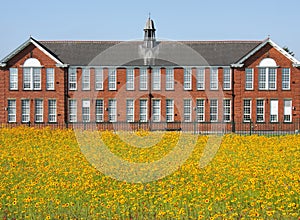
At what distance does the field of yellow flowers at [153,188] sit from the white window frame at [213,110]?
27.8 metres

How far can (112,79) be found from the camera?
52.5 m

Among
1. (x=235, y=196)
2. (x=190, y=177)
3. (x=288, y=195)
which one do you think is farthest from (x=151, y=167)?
(x=288, y=195)

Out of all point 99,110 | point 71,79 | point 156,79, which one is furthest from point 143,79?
point 71,79

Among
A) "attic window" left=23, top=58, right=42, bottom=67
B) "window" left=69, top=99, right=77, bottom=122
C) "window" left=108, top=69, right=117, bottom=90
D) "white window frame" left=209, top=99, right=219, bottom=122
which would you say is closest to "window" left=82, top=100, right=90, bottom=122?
"window" left=69, top=99, right=77, bottom=122

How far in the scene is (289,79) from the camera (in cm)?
5141

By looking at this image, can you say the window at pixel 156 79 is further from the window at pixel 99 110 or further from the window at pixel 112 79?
the window at pixel 99 110

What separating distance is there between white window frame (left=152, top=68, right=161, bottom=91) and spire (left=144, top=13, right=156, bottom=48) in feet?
12.3

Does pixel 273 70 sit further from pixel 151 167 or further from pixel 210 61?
pixel 151 167

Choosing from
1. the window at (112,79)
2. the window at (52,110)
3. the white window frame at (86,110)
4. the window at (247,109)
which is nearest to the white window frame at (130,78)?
the window at (112,79)

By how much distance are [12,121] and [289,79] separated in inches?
1020

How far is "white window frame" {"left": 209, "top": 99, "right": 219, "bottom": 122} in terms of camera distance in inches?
2020

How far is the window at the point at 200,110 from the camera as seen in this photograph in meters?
51.2

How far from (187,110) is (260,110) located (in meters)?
6.70

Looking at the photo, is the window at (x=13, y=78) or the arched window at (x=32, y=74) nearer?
the arched window at (x=32, y=74)
